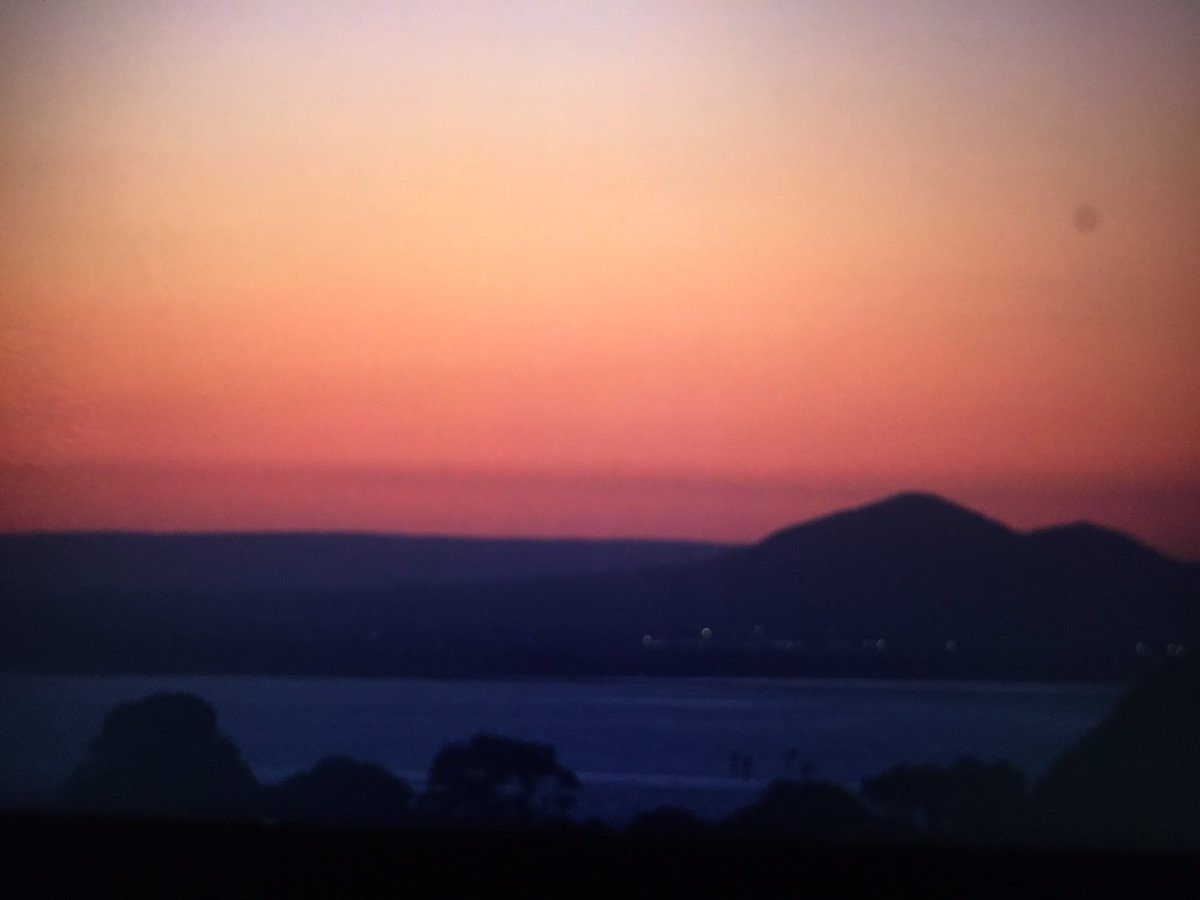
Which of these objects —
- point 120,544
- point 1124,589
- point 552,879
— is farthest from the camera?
point 120,544

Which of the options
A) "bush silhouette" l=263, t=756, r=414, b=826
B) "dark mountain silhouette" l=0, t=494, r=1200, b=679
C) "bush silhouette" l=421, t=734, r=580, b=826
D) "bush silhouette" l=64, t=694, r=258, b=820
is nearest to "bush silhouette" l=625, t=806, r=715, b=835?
"bush silhouette" l=421, t=734, r=580, b=826

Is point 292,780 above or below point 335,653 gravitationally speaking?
below

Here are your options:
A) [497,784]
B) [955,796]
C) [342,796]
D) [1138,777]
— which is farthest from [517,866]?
[1138,777]

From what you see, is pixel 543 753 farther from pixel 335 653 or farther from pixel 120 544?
pixel 120 544

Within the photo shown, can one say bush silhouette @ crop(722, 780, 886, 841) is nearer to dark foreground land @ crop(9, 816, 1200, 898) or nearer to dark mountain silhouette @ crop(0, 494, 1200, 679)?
dark foreground land @ crop(9, 816, 1200, 898)

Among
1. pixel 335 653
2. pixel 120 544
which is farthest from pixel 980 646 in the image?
pixel 120 544

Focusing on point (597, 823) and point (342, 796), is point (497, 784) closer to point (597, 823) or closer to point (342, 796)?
point (597, 823)
